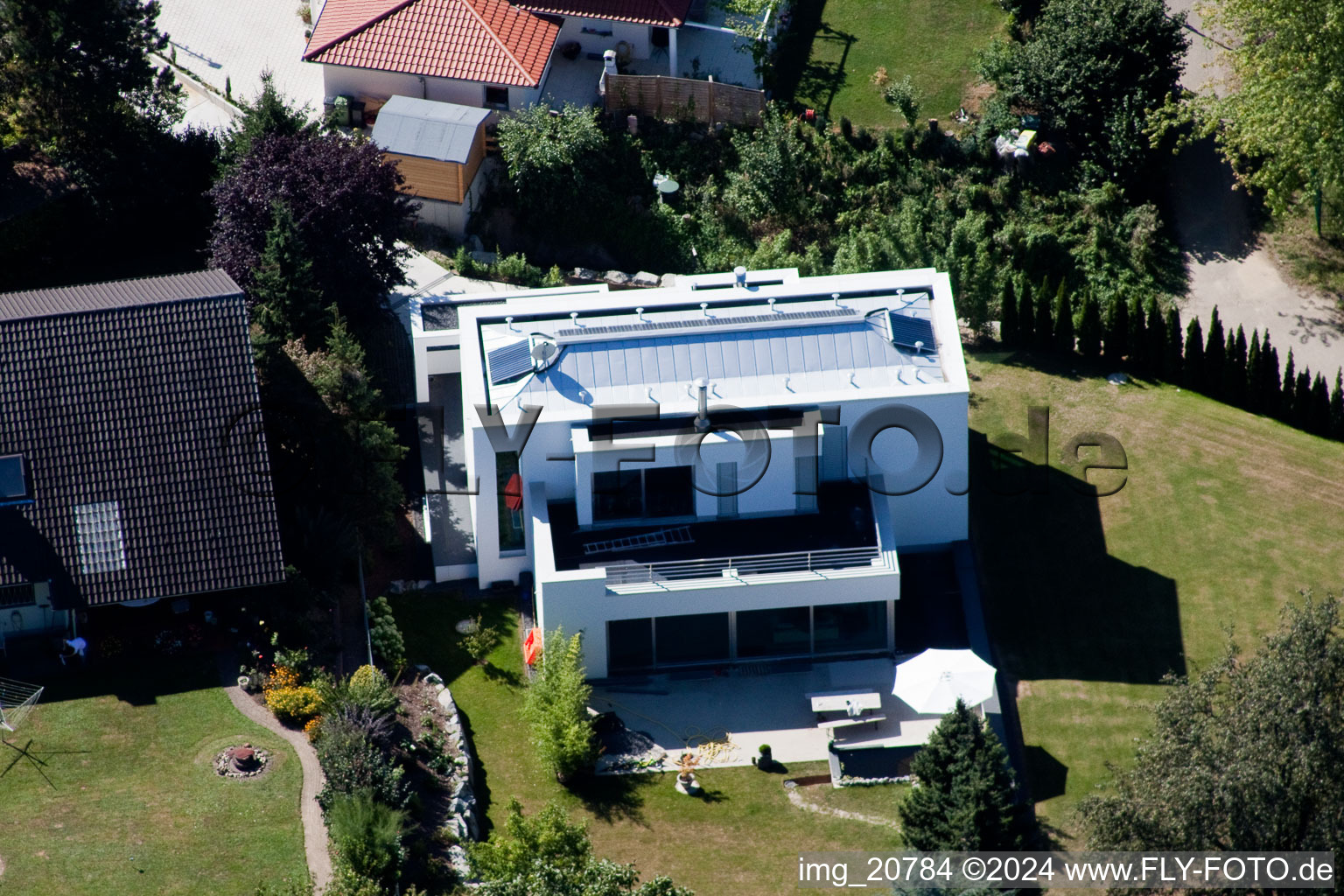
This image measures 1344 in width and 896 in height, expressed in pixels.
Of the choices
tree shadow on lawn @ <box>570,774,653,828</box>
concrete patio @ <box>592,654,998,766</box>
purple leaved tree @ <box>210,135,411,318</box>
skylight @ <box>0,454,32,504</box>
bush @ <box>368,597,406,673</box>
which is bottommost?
tree shadow on lawn @ <box>570,774,653,828</box>

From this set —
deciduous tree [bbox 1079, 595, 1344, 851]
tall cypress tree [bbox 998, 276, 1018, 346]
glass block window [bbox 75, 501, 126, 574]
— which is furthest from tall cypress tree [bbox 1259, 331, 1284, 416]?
glass block window [bbox 75, 501, 126, 574]

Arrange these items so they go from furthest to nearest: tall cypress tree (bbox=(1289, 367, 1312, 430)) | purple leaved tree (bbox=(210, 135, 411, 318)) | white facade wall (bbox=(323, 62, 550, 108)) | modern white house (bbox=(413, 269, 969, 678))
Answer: white facade wall (bbox=(323, 62, 550, 108)) < tall cypress tree (bbox=(1289, 367, 1312, 430)) < purple leaved tree (bbox=(210, 135, 411, 318)) < modern white house (bbox=(413, 269, 969, 678))

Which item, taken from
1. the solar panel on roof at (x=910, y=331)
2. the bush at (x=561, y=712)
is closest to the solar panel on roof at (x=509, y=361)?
the bush at (x=561, y=712)

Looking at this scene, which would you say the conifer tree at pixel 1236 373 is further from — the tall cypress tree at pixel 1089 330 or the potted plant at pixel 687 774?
the potted plant at pixel 687 774

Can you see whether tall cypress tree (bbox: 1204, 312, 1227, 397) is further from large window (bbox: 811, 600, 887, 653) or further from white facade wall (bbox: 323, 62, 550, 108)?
white facade wall (bbox: 323, 62, 550, 108)

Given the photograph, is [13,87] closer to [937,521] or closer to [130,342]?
[130,342]

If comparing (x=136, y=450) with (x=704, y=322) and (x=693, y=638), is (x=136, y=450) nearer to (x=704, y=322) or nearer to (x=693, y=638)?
(x=693, y=638)

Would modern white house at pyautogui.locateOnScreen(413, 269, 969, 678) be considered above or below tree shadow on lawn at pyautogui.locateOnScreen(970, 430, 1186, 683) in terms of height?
above

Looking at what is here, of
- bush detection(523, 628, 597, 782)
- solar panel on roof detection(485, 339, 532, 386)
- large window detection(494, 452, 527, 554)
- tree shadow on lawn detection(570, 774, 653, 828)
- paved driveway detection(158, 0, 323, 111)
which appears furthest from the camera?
paved driveway detection(158, 0, 323, 111)

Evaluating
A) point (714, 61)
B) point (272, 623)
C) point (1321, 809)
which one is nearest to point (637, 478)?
point (272, 623)
